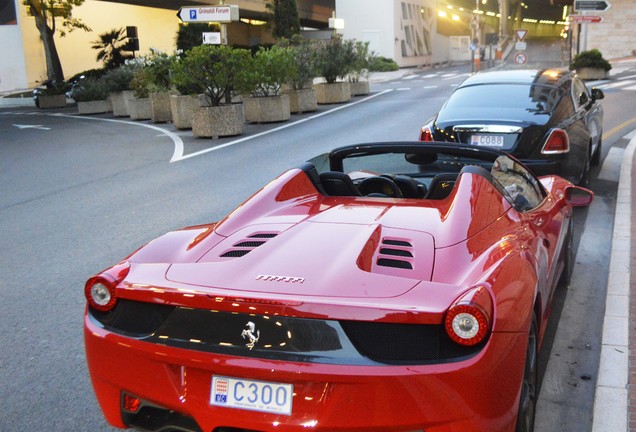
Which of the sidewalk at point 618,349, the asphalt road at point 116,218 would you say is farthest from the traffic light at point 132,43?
the sidewalk at point 618,349

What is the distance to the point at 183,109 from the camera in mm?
20219

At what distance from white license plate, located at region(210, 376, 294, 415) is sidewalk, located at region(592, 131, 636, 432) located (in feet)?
6.03

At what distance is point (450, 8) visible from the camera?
88.6 m

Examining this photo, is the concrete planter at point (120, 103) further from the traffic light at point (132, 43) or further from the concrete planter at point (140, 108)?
the traffic light at point (132, 43)

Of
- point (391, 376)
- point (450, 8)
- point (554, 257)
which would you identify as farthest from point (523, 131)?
point (450, 8)

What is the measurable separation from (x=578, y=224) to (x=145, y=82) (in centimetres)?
1795

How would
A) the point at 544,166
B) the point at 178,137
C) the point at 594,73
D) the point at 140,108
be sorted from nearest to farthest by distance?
the point at 544,166 → the point at 178,137 → the point at 140,108 → the point at 594,73

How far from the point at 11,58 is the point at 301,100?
26458mm

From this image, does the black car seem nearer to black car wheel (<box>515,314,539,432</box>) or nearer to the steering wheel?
the steering wheel

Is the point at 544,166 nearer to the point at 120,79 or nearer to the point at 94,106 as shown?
the point at 120,79

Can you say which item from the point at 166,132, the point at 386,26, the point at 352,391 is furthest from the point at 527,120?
the point at 386,26

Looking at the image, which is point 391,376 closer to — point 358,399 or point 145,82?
point 358,399

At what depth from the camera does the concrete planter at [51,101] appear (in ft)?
111

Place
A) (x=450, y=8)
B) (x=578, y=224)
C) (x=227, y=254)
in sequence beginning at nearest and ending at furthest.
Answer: (x=227, y=254) → (x=578, y=224) → (x=450, y=8)
